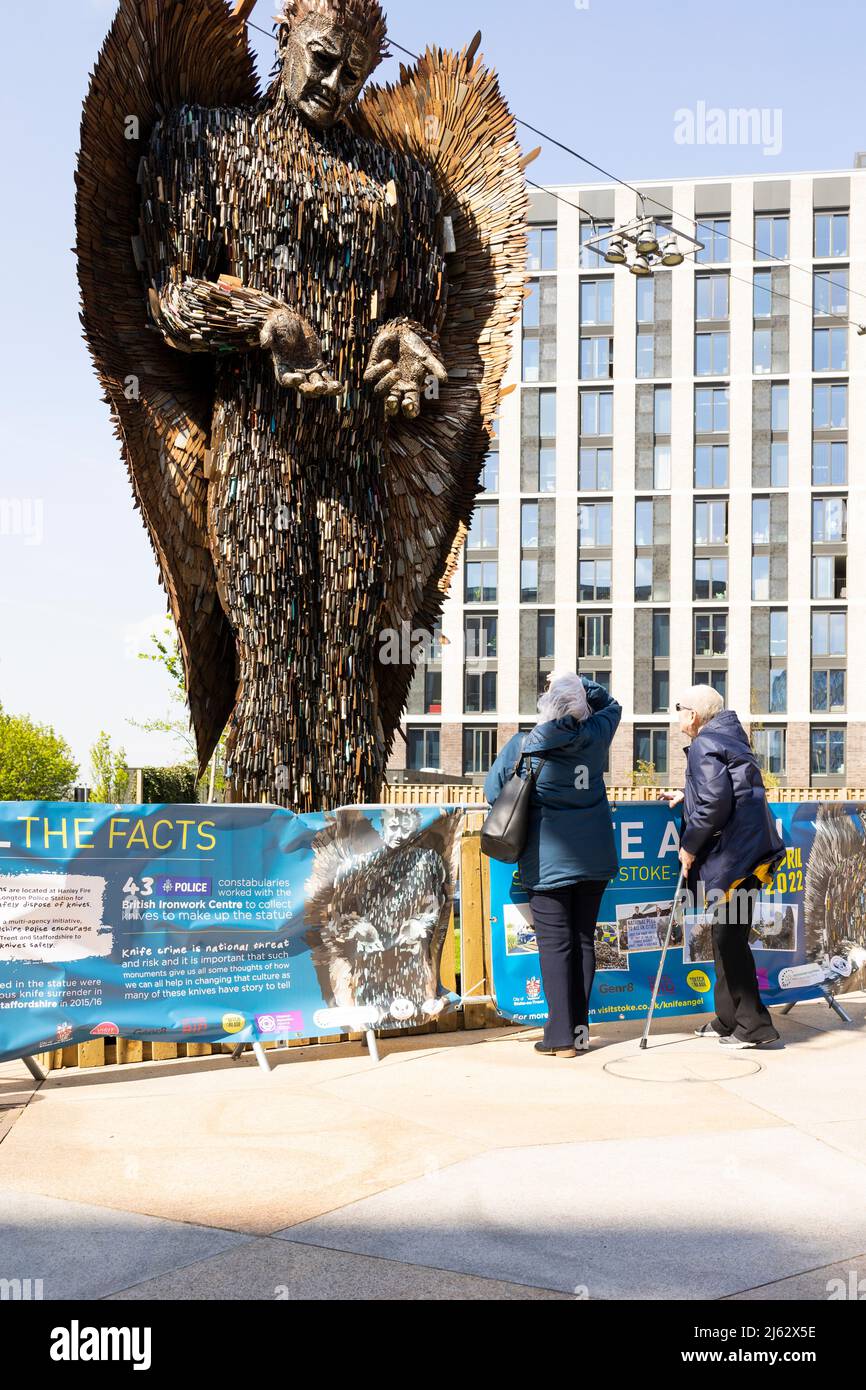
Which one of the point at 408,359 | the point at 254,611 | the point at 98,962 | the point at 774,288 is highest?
the point at 774,288

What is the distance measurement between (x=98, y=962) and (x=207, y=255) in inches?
144

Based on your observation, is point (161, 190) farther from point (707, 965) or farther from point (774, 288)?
point (774, 288)

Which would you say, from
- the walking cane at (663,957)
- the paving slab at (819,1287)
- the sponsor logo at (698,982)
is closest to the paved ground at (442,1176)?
the paving slab at (819,1287)

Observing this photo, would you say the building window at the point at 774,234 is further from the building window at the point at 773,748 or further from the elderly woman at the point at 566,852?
the elderly woman at the point at 566,852

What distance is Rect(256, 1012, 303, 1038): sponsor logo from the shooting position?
628 centimetres

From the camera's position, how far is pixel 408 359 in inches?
280

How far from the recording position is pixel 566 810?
6.52 metres

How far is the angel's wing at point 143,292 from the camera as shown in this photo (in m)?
6.75

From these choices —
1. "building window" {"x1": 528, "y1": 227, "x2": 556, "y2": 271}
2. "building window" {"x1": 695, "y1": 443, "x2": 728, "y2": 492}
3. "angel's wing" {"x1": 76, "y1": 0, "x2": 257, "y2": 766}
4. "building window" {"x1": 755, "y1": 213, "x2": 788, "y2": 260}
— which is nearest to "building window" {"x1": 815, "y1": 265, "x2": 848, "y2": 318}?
"building window" {"x1": 755, "y1": 213, "x2": 788, "y2": 260}

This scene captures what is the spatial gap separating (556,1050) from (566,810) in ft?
3.98

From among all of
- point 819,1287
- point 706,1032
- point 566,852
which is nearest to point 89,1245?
point 819,1287

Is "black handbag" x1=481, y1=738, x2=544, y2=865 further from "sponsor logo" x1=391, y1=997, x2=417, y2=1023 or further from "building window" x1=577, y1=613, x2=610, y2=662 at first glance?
"building window" x1=577, y1=613, x2=610, y2=662

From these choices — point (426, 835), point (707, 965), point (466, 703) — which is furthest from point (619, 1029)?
point (466, 703)

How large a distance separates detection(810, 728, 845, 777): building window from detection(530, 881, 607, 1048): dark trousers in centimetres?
5002
